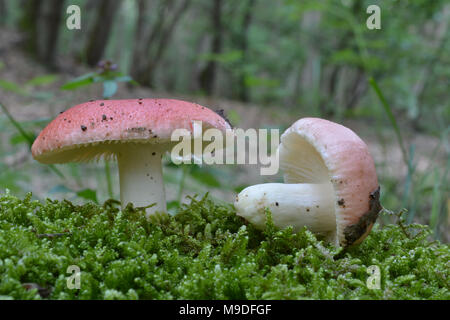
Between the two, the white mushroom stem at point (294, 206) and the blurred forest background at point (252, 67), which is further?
the blurred forest background at point (252, 67)

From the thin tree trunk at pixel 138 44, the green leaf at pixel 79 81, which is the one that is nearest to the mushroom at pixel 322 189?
the green leaf at pixel 79 81

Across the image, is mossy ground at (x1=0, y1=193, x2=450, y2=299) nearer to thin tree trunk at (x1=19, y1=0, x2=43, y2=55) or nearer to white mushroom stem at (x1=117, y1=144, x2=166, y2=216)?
white mushroom stem at (x1=117, y1=144, x2=166, y2=216)

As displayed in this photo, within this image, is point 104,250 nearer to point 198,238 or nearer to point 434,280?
point 198,238

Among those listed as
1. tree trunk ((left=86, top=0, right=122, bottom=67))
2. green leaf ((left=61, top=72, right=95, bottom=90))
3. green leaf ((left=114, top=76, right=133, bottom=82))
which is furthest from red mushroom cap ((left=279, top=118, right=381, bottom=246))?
tree trunk ((left=86, top=0, right=122, bottom=67))

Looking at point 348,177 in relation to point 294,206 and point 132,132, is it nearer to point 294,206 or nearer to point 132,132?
point 294,206

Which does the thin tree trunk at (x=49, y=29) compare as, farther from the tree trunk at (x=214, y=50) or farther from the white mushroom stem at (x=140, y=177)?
the white mushroom stem at (x=140, y=177)
